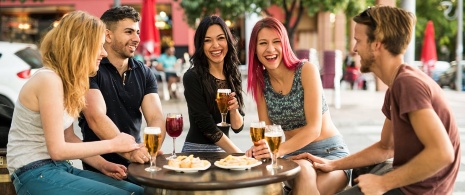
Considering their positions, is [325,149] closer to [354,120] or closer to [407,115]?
[407,115]

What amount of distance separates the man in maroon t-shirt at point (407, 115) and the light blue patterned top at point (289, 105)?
100 cm

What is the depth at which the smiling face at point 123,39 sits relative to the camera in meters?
4.72

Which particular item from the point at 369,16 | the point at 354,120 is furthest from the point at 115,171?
the point at 354,120

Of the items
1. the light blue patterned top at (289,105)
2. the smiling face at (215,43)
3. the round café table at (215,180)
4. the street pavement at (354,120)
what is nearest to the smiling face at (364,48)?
the round café table at (215,180)

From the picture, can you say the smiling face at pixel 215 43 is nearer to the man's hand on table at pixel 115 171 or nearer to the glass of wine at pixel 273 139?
the man's hand on table at pixel 115 171

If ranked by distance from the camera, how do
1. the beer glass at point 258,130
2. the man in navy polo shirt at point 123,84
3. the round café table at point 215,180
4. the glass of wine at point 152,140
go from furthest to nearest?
the man in navy polo shirt at point 123,84 → the beer glass at point 258,130 → the glass of wine at point 152,140 → the round café table at point 215,180

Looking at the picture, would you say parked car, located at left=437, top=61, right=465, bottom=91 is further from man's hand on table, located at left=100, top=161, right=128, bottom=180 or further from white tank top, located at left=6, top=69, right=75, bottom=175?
white tank top, located at left=6, top=69, right=75, bottom=175

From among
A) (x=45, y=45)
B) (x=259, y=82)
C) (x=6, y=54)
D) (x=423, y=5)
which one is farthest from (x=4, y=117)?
(x=423, y=5)

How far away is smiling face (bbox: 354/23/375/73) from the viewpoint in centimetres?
332

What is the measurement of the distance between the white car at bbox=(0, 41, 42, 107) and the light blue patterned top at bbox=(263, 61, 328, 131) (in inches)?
292

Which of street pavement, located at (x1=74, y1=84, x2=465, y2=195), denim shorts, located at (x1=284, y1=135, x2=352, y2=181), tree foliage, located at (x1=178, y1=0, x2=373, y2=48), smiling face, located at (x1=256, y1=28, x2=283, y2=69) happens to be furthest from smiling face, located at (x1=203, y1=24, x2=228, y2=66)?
tree foliage, located at (x1=178, y1=0, x2=373, y2=48)

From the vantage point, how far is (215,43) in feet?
15.9

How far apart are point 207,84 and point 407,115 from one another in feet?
6.80

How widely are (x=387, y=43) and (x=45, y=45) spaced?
1.90 m
